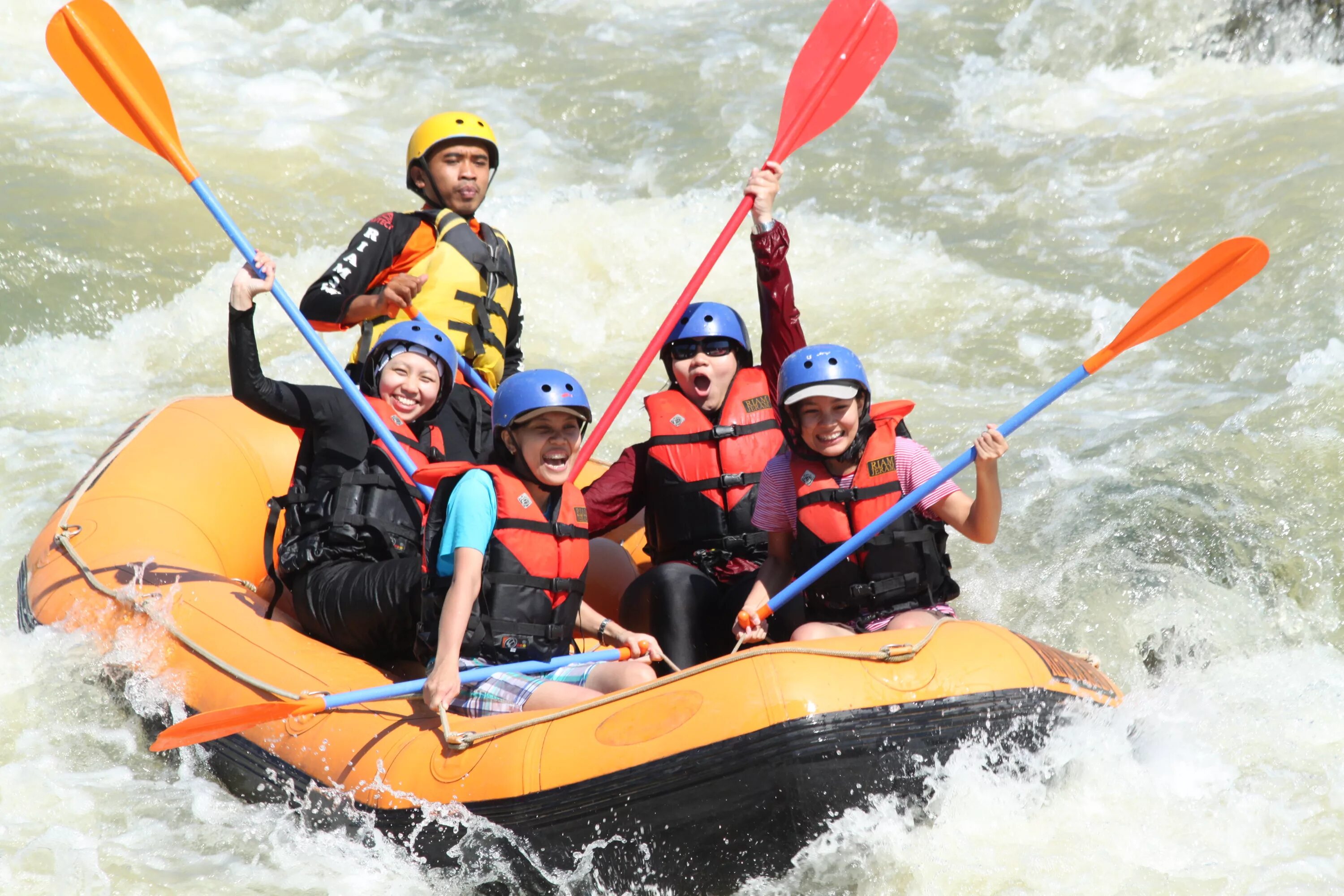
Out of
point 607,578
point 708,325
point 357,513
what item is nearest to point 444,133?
point 708,325

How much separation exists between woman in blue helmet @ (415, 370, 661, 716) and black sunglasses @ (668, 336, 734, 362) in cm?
65

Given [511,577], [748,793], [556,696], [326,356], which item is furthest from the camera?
[326,356]

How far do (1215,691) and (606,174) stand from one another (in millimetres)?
6282

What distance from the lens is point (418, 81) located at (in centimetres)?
1063

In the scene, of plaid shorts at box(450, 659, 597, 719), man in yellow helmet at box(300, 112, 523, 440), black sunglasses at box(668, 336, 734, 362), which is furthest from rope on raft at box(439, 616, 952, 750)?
man in yellow helmet at box(300, 112, 523, 440)

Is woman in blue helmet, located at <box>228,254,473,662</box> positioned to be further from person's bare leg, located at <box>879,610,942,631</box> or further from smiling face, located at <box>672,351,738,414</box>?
person's bare leg, located at <box>879,610,942,631</box>

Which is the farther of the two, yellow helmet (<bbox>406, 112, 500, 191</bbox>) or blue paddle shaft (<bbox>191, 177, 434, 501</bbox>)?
yellow helmet (<bbox>406, 112, 500, 191</bbox>)

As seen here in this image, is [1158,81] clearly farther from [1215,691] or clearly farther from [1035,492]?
[1215,691]

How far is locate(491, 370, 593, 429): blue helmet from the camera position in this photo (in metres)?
3.22

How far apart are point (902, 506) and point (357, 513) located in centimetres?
148

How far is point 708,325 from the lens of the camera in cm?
389

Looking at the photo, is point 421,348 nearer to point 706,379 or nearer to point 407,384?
point 407,384

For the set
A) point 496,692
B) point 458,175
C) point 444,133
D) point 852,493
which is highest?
point 444,133

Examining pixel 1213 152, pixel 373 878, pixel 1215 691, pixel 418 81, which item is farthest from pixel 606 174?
pixel 373 878
